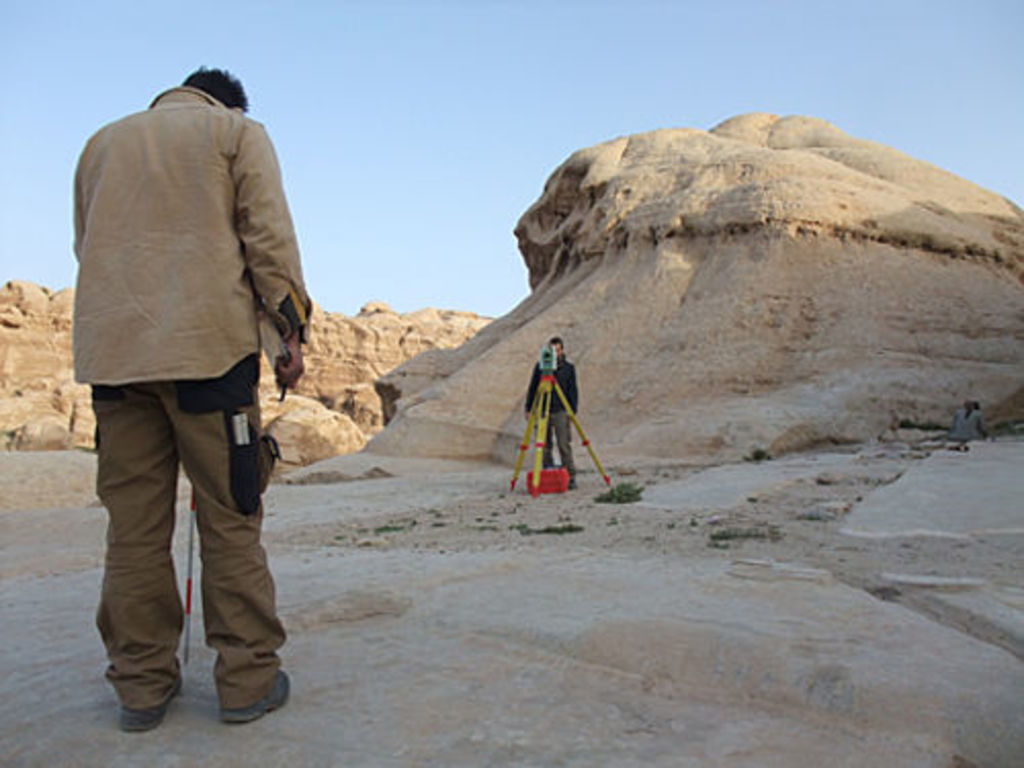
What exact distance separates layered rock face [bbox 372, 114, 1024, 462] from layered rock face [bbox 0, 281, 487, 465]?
211 inches

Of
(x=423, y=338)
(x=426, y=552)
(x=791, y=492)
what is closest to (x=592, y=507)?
(x=791, y=492)

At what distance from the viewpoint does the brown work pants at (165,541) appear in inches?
82.2

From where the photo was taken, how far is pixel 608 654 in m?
2.36

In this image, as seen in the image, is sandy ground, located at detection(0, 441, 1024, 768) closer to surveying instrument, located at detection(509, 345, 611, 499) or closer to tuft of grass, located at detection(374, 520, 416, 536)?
tuft of grass, located at detection(374, 520, 416, 536)

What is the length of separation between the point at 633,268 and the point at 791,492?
11.7 meters

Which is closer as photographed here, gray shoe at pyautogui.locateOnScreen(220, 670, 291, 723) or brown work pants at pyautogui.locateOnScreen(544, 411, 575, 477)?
gray shoe at pyautogui.locateOnScreen(220, 670, 291, 723)

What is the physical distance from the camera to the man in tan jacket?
2.10 metres

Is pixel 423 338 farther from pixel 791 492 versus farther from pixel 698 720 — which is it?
pixel 698 720

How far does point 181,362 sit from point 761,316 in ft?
47.4

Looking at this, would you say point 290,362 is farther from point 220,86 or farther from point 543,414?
point 543,414

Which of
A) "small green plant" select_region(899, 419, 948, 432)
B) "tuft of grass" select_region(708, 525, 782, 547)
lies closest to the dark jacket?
"tuft of grass" select_region(708, 525, 782, 547)

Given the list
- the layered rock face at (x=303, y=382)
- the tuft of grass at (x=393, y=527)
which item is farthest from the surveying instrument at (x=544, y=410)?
the layered rock face at (x=303, y=382)

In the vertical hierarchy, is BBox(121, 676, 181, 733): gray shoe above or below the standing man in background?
below

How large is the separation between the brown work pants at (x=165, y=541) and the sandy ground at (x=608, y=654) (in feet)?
0.54
